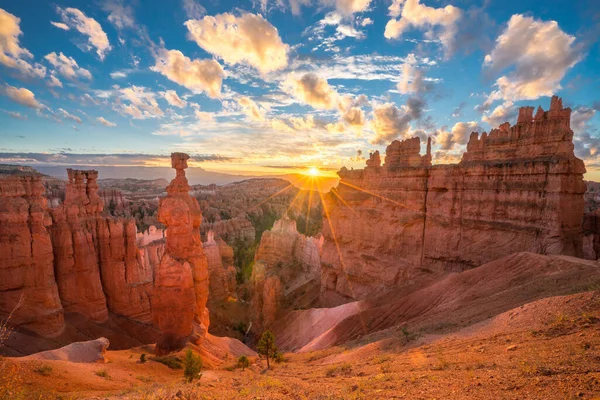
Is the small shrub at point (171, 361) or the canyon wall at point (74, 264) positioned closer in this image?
the small shrub at point (171, 361)

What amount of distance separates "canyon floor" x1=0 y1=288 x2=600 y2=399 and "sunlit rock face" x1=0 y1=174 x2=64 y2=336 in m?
8.85

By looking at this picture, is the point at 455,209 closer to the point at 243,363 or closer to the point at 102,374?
the point at 243,363

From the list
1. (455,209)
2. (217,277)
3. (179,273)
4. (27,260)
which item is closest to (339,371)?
(179,273)

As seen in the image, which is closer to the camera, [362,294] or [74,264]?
[74,264]

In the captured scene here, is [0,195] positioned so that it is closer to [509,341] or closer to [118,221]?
[118,221]

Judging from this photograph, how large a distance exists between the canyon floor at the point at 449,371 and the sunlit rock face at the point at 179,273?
4.93 m

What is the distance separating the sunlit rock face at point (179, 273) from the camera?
55.9 feet

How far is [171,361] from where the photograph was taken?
1420 centimetres

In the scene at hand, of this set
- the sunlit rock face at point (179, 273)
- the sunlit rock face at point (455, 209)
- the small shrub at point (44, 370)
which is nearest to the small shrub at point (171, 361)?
the sunlit rock face at point (179, 273)

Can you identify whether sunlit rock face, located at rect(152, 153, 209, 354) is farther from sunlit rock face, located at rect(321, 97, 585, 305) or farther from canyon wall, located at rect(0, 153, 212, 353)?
sunlit rock face, located at rect(321, 97, 585, 305)

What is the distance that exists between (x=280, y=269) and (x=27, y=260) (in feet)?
84.5

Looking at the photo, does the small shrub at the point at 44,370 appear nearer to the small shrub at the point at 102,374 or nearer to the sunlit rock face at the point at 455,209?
the small shrub at the point at 102,374

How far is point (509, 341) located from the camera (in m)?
8.28

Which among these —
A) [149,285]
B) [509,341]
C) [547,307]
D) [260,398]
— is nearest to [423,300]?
[547,307]
